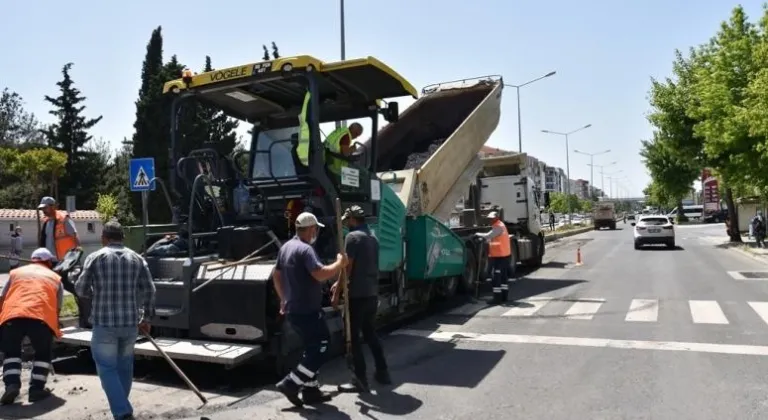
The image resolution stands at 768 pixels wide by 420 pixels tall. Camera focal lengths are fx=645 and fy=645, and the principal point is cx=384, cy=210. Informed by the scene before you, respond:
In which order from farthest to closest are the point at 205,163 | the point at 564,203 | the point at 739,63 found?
the point at 564,203 → the point at 739,63 → the point at 205,163

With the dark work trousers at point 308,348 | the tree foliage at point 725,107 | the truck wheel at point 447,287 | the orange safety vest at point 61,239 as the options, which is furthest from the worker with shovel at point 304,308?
the tree foliage at point 725,107

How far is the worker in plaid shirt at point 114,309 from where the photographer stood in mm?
4758

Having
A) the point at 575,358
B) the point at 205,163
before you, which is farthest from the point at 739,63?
the point at 205,163

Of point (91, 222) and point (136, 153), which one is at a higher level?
point (136, 153)

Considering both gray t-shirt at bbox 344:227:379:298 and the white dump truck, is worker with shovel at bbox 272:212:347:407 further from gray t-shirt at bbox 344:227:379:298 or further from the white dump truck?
the white dump truck

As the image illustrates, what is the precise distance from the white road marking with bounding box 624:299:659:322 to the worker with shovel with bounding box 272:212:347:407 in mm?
5573

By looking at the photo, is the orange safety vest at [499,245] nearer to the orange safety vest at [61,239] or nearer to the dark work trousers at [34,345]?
the orange safety vest at [61,239]

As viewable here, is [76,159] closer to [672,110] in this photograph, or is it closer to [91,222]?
[91,222]

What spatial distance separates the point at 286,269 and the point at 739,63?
69.6 feet

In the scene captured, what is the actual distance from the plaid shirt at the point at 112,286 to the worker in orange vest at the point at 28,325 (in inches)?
42.8

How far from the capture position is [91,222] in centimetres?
3084

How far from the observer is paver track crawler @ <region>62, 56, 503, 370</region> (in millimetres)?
6117

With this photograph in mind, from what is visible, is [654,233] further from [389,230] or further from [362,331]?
[362,331]

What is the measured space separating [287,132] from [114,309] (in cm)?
357
